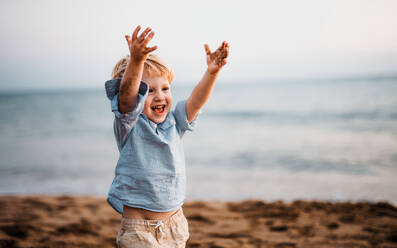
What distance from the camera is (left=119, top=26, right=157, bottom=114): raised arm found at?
1461 millimetres

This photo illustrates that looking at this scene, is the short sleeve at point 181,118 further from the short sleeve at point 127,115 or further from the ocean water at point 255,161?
the ocean water at point 255,161

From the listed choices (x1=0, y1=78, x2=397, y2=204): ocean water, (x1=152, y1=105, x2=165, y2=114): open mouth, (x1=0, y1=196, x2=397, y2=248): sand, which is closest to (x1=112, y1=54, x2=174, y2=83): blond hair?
(x1=152, y1=105, x2=165, y2=114): open mouth

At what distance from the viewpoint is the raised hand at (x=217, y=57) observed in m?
1.85

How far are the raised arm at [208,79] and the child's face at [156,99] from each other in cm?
18

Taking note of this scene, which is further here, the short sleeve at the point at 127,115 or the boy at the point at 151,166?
the boy at the point at 151,166

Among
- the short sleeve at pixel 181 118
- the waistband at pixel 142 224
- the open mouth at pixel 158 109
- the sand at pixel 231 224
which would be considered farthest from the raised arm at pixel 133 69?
the sand at pixel 231 224

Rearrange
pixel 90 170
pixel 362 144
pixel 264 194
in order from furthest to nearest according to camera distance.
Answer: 1. pixel 362 144
2. pixel 90 170
3. pixel 264 194

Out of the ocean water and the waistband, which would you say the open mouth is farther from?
the ocean water

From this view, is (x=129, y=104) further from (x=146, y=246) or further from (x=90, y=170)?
(x=90, y=170)

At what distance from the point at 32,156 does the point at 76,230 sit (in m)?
6.19

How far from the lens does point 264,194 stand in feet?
18.3

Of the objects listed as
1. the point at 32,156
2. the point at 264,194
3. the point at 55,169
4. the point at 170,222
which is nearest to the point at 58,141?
the point at 32,156

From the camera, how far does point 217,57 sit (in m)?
1.88

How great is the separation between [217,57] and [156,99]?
1.38 ft
